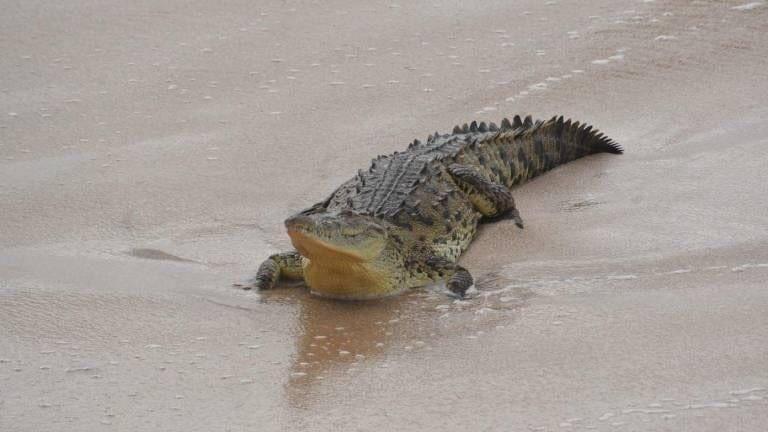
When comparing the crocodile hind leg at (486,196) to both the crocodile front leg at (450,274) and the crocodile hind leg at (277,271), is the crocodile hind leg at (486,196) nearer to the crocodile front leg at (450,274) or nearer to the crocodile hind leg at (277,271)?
the crocodile front leg at (450,274)

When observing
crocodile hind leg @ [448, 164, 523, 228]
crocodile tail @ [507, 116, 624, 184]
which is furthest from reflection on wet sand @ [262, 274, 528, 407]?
crocodile tail @ [507, 116, 624, 184]

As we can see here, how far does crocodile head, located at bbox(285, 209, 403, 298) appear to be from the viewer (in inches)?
241

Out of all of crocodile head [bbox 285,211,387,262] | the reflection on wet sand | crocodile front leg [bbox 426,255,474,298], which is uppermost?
crocodile head [bbox 285,211,387,262]

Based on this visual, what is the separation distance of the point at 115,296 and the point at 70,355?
713 mm

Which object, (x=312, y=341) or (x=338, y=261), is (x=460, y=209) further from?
(x=312, y=341)

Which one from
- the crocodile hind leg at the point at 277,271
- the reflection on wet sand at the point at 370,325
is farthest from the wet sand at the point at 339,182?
the crocodile hind leg at the point at 277,271

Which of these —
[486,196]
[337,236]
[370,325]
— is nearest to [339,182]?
[486,196]

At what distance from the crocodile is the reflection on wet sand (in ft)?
0.31

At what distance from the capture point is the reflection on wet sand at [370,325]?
18.0ft

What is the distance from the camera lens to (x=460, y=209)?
23.4 ft

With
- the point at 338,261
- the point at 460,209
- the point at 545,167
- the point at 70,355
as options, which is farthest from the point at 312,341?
the point at 545,167

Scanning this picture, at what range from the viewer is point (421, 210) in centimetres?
691

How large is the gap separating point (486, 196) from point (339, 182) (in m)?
1.01

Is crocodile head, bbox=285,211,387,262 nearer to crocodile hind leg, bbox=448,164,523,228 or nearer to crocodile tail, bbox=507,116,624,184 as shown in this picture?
crocodile hind leg, bbox=448,164,523,228
